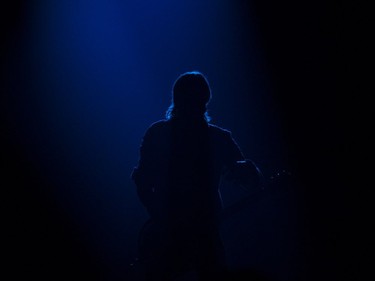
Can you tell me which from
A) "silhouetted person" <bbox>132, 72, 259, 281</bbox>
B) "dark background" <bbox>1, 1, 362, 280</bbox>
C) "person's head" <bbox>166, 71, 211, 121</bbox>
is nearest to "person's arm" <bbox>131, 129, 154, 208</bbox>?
"silhouetted person" <bbox>132, 72, 259, 281</bbox>

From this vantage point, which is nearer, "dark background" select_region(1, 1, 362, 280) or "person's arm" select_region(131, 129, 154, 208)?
"person's arm" select_region(131, 129, 154, 208)

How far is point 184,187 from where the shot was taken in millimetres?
1674

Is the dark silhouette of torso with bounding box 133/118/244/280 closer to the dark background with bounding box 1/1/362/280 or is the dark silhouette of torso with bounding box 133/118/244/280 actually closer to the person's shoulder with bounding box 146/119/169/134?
the person's shoulder with bounding box 146/119/169/134

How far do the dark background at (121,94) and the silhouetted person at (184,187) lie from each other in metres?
2.67

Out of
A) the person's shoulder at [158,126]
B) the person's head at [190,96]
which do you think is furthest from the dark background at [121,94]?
the person's shoulder at [158,126]

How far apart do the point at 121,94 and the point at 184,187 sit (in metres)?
3.69

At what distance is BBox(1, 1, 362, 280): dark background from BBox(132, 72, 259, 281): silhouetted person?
267 cm

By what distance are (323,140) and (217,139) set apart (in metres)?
2.74

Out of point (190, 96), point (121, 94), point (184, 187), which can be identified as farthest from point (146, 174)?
point (121, 94)

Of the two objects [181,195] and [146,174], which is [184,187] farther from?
[146,174]

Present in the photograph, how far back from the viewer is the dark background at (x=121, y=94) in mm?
4598

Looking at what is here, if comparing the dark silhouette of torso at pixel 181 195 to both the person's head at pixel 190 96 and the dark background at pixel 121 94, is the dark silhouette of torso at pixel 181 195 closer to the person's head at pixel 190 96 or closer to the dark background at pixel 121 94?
the person's head at pixel 190 96

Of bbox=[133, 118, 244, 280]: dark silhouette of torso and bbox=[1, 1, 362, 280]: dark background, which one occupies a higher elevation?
bbox=[1, 1, 362, 280]: dark background

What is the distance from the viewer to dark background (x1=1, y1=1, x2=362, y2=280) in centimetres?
460
